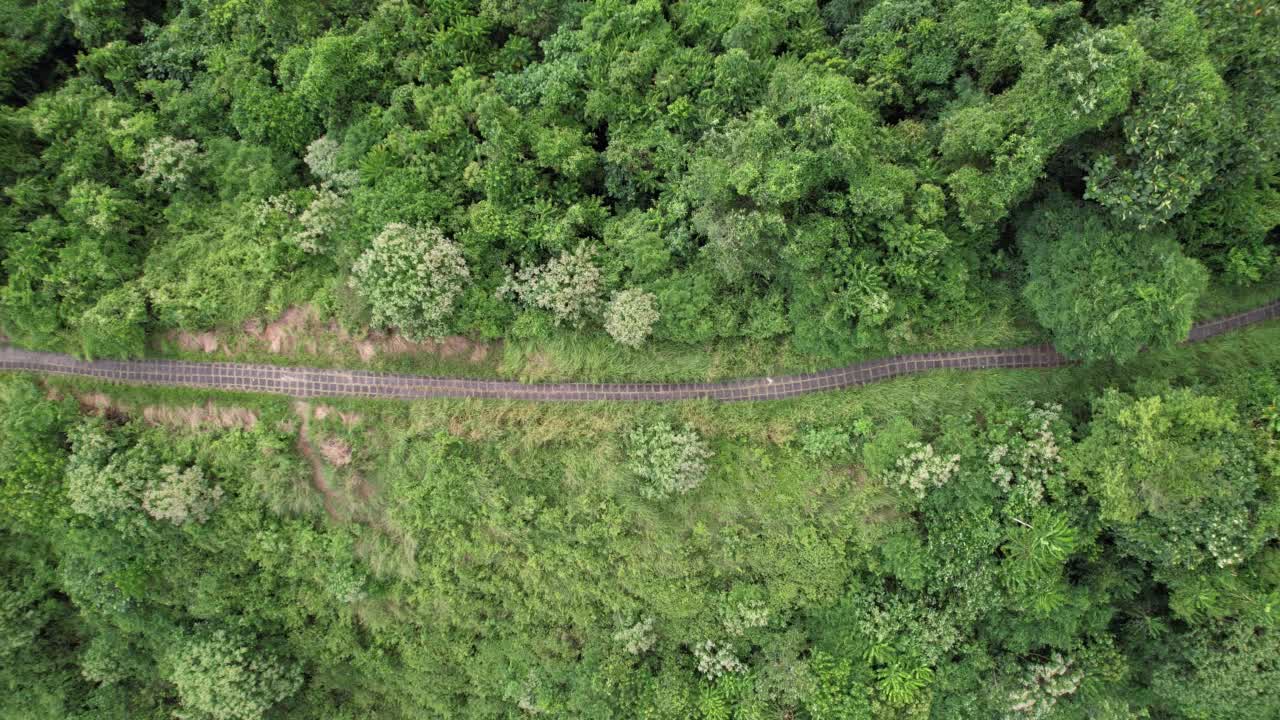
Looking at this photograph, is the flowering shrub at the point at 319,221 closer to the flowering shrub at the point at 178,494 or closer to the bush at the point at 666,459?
the flowering shrub at the point at 178,494

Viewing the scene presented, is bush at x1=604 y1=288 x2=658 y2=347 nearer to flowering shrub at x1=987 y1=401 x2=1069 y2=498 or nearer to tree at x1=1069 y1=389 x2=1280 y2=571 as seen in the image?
flowering shrub at x1=987 y1=401 x2=1069 y2=498

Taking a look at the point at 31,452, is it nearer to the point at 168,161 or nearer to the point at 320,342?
the point at 320,342

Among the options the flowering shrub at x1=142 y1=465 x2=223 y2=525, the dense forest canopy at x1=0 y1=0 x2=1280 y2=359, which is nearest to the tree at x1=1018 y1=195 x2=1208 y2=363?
the dense forest canopy at x1=0 y1=0 x2=1280 y2=359

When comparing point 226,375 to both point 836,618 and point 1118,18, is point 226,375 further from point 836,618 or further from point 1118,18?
point 1118,18

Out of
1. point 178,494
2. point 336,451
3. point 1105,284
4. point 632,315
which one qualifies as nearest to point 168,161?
point 178,494

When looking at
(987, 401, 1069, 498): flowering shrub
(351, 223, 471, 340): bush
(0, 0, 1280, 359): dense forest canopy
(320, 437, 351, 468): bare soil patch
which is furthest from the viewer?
(320, 437, 351, 468): bare soil patch

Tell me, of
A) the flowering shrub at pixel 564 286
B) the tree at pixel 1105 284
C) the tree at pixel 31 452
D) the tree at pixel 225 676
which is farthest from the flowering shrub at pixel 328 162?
the tree at pixel 1105 284
